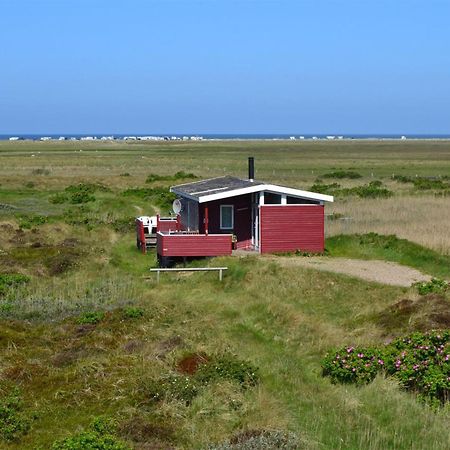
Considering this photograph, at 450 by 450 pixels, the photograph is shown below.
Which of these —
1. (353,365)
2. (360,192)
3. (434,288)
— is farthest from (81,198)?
(353,365)

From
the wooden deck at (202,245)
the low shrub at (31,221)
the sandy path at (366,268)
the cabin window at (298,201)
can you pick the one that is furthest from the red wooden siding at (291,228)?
the low shrub at (31,221)

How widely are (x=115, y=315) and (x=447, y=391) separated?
8.82m

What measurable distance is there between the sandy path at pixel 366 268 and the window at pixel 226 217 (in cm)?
304

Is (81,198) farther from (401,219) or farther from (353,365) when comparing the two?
(353,365)

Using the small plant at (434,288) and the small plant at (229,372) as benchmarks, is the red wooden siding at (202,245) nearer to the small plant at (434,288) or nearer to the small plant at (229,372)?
the small plant at (434,288)

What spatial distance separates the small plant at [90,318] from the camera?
754 inches

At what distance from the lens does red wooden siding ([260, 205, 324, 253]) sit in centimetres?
2920

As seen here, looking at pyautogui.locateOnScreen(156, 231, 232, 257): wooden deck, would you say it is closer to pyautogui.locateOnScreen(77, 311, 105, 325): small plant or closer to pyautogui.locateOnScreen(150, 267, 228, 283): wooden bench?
pyautogui.locateOnScreen(150, 267, 228, 283): wooden bench

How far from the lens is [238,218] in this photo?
30609mm

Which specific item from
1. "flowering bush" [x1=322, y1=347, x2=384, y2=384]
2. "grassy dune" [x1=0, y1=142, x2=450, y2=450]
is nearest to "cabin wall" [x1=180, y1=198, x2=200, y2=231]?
"grassy dune" [x1=0, y1=142, x2=450, y2=450]

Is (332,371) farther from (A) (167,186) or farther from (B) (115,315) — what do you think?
(A) (167,186)

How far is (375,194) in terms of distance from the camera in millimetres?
51812

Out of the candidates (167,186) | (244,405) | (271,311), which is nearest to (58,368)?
(244,405)

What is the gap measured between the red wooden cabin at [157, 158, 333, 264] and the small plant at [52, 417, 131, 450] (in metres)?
16.5
